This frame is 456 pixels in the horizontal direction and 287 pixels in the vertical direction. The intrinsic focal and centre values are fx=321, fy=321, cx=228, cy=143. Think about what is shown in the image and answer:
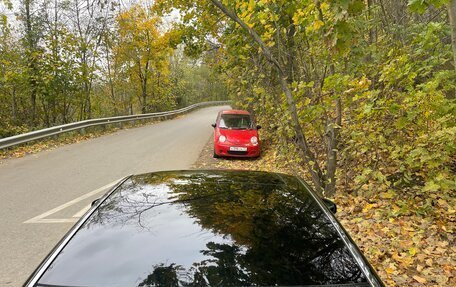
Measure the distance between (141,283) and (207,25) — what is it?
12787 millimetres

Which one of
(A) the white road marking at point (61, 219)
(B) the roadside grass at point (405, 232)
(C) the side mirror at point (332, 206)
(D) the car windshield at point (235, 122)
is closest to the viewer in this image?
(C) the side mirror at point (332, 206)

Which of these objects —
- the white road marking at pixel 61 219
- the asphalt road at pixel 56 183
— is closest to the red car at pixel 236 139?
the asphalt road at pixel 56 183

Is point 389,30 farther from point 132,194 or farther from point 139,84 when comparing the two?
point 139,84

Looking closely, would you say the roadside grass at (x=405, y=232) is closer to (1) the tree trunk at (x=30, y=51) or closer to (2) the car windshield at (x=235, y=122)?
(2) the car windshield at (x=235, y=122)

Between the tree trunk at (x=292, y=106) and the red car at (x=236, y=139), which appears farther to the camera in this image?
the red car at (x=236, y=139)

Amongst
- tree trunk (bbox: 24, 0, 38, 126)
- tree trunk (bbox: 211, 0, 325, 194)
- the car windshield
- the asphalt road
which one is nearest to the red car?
the car windshield

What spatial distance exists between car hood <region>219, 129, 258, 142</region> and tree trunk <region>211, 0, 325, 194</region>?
4.95 meters

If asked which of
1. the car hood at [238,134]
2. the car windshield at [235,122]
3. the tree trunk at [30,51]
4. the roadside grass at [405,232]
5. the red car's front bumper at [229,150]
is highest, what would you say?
the tree trunk at [30,51]

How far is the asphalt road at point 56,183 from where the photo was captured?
441cm

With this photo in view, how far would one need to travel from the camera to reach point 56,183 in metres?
7.56

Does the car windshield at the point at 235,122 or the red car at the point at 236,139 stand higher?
the car windshield at the point at 235,122

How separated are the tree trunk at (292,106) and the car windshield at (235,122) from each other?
585cm

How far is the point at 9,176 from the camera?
811 cm

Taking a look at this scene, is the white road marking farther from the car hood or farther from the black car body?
the car hood
